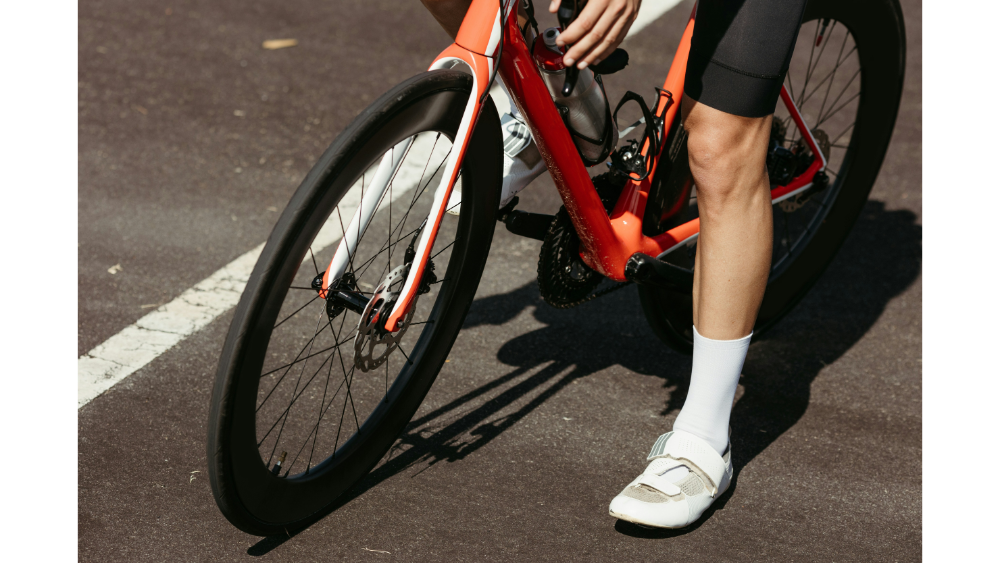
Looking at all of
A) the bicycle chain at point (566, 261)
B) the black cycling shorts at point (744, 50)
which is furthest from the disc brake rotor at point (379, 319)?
the black cycling shorts at point (744, 50)

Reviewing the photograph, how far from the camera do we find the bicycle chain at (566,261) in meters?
2.50

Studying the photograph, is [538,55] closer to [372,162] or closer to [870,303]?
[372,162]

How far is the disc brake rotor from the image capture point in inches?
80.4

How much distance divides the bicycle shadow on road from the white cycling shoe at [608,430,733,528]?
7 cm

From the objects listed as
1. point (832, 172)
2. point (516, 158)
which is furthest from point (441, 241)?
point (832, 172)

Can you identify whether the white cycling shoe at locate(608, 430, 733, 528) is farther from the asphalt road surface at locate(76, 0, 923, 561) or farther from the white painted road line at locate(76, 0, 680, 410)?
the white painted road line at locate(76, 0, 680, 410)

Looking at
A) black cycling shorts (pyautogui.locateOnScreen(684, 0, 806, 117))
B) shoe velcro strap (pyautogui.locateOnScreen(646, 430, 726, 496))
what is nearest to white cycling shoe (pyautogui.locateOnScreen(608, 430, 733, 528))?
shoe velcro strap (pyautogui.locateOnScreen(646, 430, 726, 496))

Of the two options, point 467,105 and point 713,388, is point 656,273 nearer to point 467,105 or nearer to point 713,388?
point 713,388

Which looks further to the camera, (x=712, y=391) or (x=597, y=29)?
(x=712, y=391)

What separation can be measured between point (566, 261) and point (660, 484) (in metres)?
0.63

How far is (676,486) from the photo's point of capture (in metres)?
2.29

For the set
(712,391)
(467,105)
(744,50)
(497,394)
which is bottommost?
(497,394)

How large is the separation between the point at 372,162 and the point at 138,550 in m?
A: 1.04
